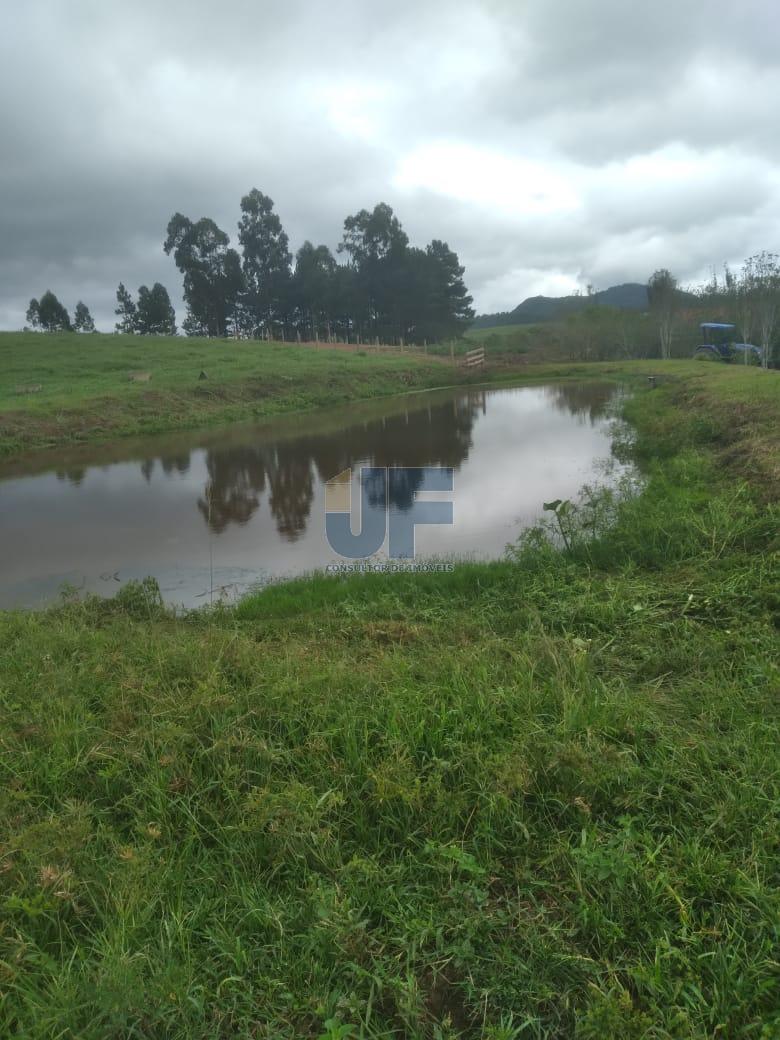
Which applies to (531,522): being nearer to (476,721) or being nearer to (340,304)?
(476,721)

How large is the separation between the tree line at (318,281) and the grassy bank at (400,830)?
4873 centimetres

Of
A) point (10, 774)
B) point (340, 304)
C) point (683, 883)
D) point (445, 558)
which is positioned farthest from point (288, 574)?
point (340, 304)

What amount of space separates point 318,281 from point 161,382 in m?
30.8

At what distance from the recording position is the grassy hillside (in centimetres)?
1794

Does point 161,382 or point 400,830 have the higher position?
point 161,382

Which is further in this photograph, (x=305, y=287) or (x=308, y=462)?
(x=305, y=287)

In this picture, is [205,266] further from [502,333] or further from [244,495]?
[244,495]

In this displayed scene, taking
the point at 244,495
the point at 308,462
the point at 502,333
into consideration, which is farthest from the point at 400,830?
the point at 502,333

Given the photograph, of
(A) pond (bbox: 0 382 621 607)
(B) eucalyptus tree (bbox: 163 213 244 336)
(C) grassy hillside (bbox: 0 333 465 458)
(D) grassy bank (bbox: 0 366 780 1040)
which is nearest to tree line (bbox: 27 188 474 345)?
(B) eucalyptus tree (bbox: 163 213 244 336)

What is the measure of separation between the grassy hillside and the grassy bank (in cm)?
1477

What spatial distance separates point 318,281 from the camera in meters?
51.0

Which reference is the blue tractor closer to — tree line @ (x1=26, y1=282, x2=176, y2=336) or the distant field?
the distant field

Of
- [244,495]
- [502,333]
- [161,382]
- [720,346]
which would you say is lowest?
[244,495]

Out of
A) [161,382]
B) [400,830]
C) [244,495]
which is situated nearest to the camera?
[400,830]
